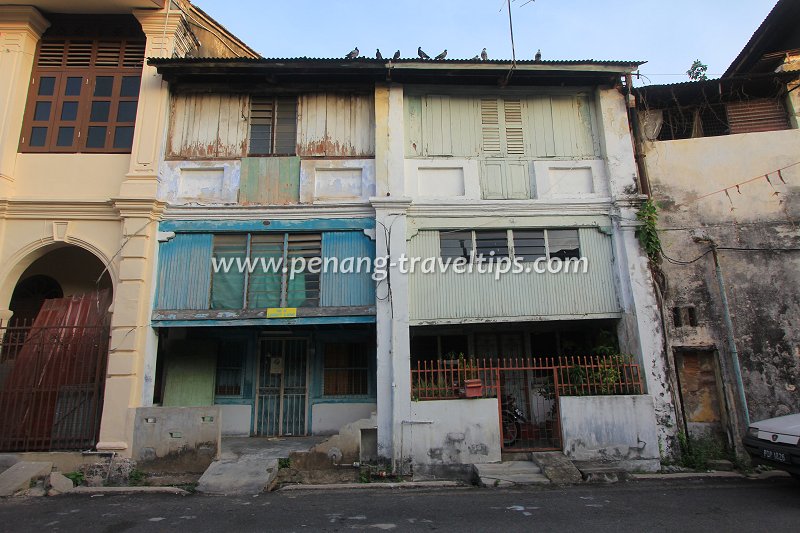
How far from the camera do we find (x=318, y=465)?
826 centimetres

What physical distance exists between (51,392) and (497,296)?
27.5 feet

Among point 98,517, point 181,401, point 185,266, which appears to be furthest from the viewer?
point 181,401

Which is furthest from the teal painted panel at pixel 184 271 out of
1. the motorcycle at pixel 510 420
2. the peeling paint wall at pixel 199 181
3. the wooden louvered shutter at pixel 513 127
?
the wooden louvered shutter at pixel 513 127

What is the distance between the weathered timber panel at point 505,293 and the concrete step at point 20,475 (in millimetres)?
6628

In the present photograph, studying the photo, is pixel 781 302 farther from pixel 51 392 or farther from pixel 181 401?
pixel 51 392

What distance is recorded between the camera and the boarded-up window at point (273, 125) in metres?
10.1

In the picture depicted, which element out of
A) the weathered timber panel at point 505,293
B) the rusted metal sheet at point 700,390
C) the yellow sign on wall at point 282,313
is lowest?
the rusted metal sheet at point 700,390

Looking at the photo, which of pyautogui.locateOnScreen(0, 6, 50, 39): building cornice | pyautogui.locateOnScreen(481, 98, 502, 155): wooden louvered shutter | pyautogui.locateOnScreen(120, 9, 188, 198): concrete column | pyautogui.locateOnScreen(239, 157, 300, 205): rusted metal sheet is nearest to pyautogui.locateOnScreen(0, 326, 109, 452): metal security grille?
pyautogui.locateOnScreen(120, 9, 188, 198): concrete column

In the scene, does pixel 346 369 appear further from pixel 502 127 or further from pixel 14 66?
pixel 14 66

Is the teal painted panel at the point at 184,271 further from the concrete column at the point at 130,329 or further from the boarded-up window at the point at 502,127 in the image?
the boarded-up window at the point at 502,127

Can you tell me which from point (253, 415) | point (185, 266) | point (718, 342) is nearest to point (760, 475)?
point (718, 342)

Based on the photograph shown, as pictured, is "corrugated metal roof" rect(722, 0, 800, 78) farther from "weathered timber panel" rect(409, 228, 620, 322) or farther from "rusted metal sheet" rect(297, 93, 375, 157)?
"rusted metal sheet" rect(297, 93, 375, 157)

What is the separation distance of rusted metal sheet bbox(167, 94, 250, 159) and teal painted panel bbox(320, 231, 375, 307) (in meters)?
2.83

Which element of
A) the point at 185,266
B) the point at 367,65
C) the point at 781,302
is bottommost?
the point at 781,302
